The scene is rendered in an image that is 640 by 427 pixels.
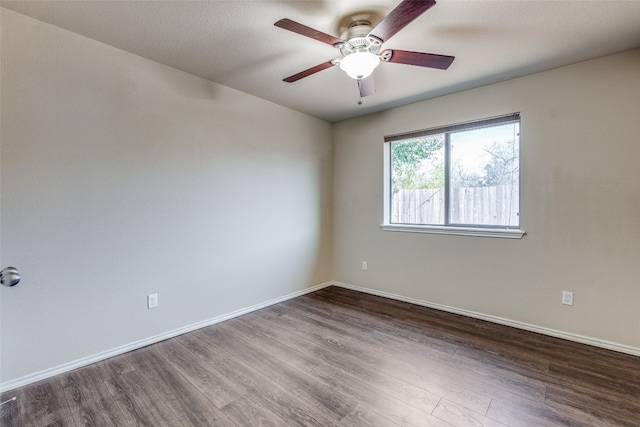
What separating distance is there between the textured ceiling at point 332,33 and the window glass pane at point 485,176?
563 millimetres

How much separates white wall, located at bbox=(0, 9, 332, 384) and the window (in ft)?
5.12

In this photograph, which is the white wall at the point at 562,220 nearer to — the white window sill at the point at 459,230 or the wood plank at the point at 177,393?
the white window sill at the point at 459,230

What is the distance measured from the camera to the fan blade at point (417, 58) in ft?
6.01

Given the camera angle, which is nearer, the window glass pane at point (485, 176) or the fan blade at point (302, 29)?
the fan blade at point (302, 29)

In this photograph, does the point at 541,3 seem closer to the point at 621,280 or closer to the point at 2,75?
the point at 621,280

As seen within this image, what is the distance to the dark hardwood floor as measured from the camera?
1624 mm

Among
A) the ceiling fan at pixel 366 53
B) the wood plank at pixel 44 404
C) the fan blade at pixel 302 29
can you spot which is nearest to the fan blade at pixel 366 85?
the ceiling fan at pixel 366 53

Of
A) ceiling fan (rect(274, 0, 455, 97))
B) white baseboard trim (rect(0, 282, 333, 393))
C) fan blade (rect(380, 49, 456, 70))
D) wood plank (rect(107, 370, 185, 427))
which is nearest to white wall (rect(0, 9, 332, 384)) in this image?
white baseboard trim (rect(0, 282, 333, 393))

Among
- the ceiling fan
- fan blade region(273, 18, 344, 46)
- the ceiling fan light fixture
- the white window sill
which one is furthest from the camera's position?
the white window sill

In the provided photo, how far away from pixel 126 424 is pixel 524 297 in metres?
3.23

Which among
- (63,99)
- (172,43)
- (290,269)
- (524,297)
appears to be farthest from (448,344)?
(63,99)

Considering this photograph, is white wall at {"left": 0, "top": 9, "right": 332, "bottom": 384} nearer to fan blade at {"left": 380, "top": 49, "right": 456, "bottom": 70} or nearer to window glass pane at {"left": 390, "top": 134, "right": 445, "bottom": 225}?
window glass pane at {"left": 390, "top": 134, "right": 445, "bottom": 225}

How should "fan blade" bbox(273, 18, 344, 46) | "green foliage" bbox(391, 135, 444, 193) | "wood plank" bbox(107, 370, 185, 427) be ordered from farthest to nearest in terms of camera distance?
"green foliage" bbox(391, 135, 444, 193), "wood plank" bbox(107, 370, 185, 427), "fan blade" bbox(273, 18, 344, 46)

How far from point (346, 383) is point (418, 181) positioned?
2.45m
